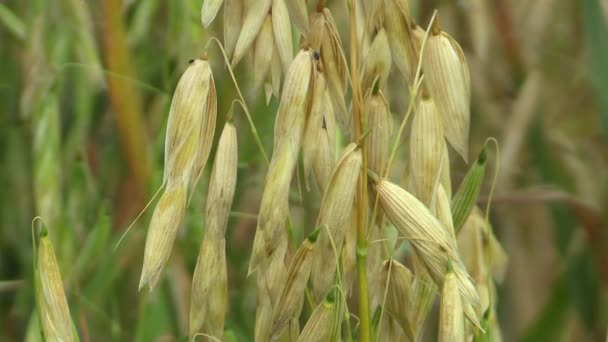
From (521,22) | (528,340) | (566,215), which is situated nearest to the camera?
(528,340)

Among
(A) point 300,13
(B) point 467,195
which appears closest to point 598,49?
(B) point 467,195

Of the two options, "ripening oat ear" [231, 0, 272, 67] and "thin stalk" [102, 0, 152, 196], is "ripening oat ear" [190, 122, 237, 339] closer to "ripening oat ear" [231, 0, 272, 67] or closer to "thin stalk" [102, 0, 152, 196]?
"ripening oat ear" [231, 0, 272, 67]

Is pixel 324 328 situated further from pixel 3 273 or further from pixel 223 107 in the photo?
pixel 3 273

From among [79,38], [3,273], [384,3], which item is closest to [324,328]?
[384,3]

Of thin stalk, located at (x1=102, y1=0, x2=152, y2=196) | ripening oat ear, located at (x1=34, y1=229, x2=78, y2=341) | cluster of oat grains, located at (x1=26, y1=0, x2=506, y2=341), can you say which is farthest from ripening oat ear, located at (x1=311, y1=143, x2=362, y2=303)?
thin stalk, located at (x1=102, y1=0, x2=152, y2=196)

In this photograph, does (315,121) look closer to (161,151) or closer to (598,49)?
(161,151)
